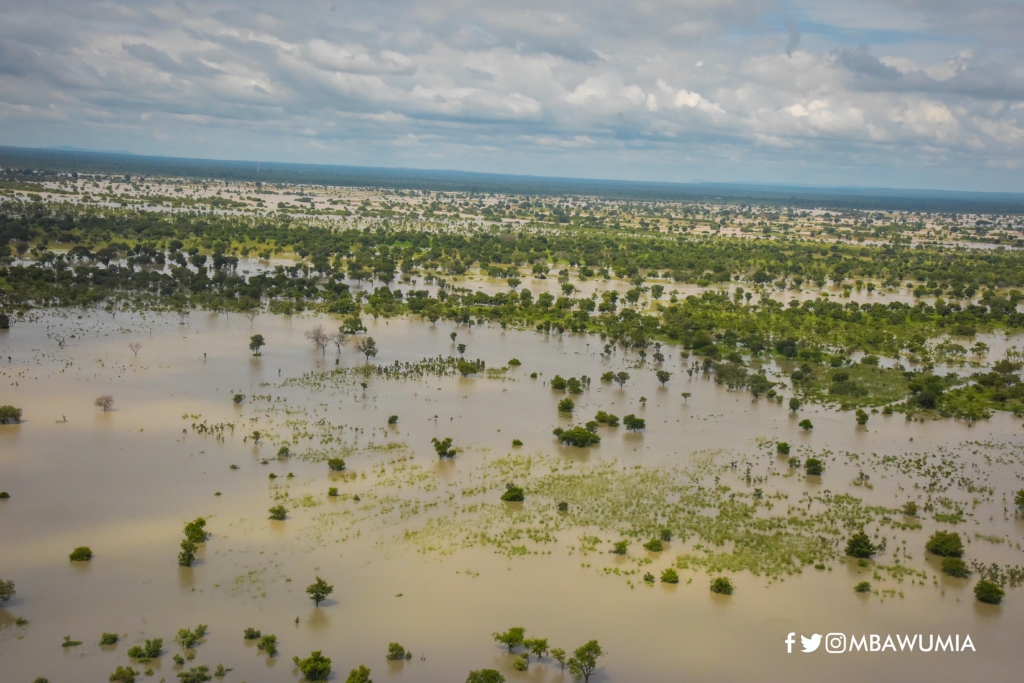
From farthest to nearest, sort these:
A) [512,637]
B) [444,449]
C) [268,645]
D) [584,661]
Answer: [444,449] < [512,637] < [268,645] < [584,661]

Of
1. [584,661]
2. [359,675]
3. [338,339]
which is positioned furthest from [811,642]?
[338,339]

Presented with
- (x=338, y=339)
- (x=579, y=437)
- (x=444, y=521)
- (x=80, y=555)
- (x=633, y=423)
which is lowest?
(x=80, y=555)

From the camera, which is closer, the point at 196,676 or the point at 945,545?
the point at 196,676

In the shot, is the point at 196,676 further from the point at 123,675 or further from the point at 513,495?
the point at 513,495

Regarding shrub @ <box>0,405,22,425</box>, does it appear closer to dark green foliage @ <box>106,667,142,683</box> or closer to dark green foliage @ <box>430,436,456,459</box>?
dark green foliage @ <box>430,436,456,459</box>

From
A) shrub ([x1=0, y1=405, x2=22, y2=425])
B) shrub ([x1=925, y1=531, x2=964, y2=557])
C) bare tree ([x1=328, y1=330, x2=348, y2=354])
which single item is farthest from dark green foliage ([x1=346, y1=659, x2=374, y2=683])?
bare tree ([x1=328, y1=330, x2=348, y2=354])

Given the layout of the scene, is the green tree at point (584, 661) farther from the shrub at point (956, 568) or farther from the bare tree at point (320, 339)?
the bare tree at point (320, 339)

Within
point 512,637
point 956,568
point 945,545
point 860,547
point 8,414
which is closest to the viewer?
point 512,637
